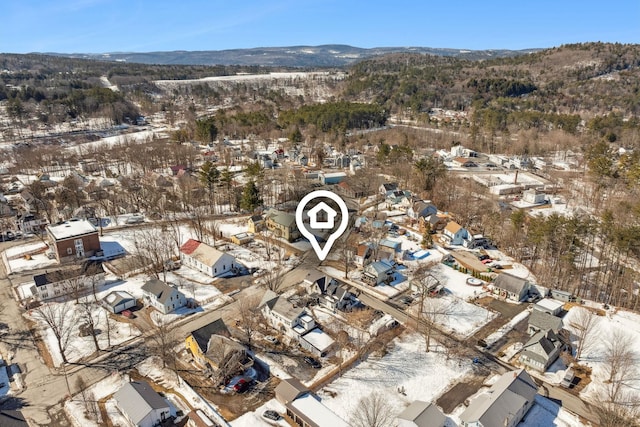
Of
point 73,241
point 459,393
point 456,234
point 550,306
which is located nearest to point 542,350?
point 459,393

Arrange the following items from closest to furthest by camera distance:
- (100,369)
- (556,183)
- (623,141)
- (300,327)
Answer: (100,369) → (300,327) → (556,183) → (623,141)

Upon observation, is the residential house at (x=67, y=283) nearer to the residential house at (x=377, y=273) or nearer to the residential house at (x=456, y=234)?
the residential house at (x=377, y=273)

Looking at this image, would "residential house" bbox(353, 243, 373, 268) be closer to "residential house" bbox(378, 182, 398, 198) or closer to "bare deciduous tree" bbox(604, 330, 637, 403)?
"residential house" bbox(378, 182, 398, 198)

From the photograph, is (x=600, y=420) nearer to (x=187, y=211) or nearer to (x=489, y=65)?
(x=187, y=211)

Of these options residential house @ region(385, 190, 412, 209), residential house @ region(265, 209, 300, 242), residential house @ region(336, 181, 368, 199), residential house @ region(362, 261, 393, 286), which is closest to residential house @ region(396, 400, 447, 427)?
residential house @ region(362, 261, 393, 286)

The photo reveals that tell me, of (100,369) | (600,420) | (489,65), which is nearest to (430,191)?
(600,420)
